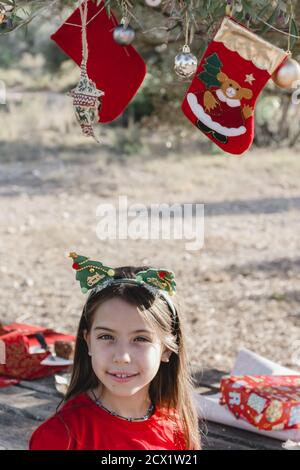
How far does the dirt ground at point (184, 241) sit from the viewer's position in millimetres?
5562

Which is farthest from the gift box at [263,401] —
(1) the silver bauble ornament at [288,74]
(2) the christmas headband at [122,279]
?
(1) the silver bauble ornament at [288,74]

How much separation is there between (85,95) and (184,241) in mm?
4907

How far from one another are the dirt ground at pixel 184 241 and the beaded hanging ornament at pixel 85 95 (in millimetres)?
2212

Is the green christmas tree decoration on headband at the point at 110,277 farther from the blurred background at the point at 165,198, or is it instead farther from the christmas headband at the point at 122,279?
the blurred background at the point at 165,198

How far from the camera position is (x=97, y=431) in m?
2.01

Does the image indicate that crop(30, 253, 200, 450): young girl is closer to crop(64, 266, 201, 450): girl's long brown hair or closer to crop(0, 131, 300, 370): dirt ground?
crop(64, 266, 201, 450): girl's long brown hair

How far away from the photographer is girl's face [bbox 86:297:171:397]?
6.57ft

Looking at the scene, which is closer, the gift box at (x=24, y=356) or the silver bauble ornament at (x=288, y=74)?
the silver bauble ornament at (x=288, y=74)

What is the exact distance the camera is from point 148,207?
8.19 meters

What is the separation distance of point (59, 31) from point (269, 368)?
1771mm

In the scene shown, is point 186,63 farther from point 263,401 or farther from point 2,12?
point 263,401
